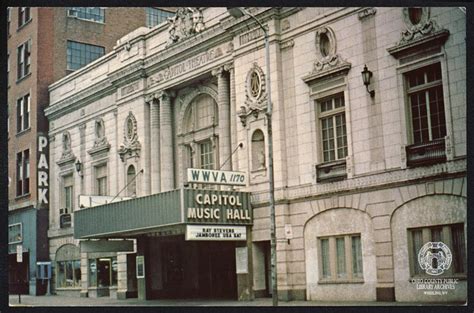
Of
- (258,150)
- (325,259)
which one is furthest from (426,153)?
(258,150)

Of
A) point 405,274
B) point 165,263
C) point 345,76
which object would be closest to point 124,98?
point 165,263

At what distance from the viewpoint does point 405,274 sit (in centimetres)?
1980

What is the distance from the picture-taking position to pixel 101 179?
27281 millimetres

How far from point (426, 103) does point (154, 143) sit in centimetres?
1053

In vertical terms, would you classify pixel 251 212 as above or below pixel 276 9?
below

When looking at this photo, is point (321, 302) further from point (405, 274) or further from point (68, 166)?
point (68, 166)

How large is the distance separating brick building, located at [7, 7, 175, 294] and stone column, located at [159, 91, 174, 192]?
8.76 ft

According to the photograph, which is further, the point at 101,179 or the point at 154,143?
the point at 101,179

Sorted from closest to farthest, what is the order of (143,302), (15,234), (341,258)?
(341,258), (143,302), (15,234)

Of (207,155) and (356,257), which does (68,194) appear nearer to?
(207,155)

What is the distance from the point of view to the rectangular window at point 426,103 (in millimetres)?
19453

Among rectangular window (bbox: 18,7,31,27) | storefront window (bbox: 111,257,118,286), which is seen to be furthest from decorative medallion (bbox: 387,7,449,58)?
storefront window (bbox: 111,257,118,286)

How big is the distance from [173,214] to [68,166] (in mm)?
6117
